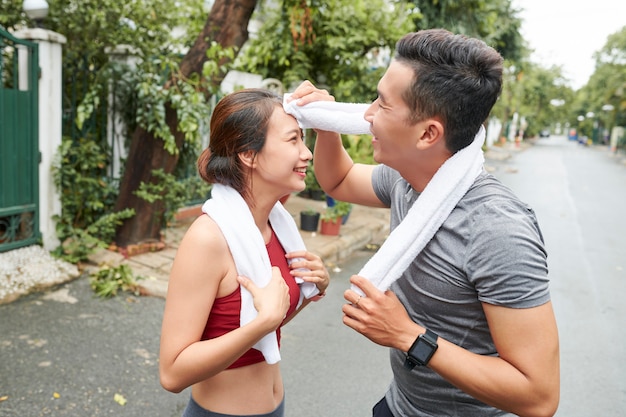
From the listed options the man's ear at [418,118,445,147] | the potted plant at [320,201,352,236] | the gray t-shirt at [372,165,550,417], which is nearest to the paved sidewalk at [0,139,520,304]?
the potted plant at [320,201,352,236]

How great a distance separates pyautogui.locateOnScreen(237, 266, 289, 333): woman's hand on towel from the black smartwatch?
1.29 feet

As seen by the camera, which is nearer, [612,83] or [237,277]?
[237,277]

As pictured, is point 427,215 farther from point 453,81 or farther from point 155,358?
point 155,358

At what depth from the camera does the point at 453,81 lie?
4.69ft

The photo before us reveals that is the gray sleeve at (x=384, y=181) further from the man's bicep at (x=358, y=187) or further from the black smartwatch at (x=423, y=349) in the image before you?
the black smartwatch at (x=423, y=349)

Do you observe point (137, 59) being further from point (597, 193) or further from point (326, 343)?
point (597, 193)

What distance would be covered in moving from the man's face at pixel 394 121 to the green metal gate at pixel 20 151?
14.3 feet

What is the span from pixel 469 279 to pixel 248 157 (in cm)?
80

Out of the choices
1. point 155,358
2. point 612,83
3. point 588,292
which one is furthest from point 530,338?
point 612,83

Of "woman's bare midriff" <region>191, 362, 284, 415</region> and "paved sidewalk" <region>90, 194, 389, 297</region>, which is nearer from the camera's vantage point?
"woman's bare midriff" <region>191, 362, 284, 415</region>

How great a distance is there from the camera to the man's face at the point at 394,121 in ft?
4.98

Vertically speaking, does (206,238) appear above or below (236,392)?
above

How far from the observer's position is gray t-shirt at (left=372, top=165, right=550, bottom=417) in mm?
1321

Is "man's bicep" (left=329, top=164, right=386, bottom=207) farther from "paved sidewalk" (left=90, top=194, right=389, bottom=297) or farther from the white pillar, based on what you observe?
the white pillar
